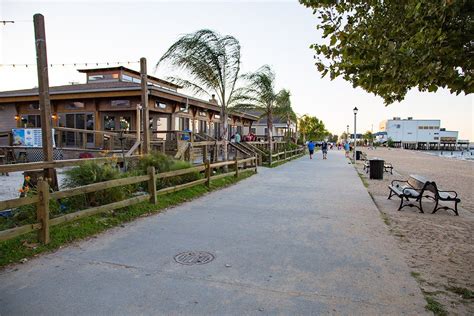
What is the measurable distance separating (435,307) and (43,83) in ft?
26.9

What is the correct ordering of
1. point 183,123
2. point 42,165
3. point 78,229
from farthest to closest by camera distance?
point 183,123
point 42,165
point 78,229

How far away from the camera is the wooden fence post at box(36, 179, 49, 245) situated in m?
5.04

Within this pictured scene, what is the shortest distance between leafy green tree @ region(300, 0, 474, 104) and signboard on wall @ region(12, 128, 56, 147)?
1509 cm

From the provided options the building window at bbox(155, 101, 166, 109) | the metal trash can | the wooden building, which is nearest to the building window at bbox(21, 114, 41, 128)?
the wooden building

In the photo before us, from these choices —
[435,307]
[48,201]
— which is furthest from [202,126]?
[435,307]

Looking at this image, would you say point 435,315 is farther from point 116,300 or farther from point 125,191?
point 125,191

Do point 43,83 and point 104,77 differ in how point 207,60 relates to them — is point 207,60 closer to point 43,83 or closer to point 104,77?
point 43,83

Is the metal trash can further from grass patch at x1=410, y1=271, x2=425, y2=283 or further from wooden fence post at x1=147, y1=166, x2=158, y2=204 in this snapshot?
grass patch at x1=410, y1=271, x2=425, y2=283

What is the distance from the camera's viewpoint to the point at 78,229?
581 centimetres

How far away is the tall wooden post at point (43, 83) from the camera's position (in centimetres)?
691

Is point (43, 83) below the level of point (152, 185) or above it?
above

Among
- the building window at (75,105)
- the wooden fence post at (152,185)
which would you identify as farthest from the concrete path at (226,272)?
the building window at (75,105)

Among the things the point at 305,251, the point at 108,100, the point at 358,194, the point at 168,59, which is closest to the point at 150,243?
the point at 305,251

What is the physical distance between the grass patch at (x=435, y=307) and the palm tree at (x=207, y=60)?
12.0 meters
